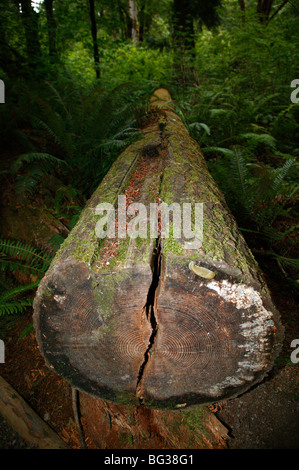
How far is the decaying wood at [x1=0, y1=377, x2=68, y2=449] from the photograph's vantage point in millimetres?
1671

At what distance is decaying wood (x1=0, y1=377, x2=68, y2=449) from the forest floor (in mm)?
54

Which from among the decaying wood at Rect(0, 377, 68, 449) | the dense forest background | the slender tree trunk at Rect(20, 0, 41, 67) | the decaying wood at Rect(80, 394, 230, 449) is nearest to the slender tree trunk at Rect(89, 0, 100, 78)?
the dense forest background

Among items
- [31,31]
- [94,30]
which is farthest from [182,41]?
[31,31]

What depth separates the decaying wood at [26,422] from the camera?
1671 millimetres

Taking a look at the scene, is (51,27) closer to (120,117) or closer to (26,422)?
(120,117)

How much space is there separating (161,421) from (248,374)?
0.80 metres

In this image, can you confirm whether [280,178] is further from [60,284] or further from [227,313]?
[60,284]

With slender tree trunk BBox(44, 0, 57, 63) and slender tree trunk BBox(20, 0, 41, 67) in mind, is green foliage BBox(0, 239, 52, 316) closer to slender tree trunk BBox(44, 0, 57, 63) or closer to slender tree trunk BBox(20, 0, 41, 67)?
slender tree trunk BBox(20, 0, 41, 67)

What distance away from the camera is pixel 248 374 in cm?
135

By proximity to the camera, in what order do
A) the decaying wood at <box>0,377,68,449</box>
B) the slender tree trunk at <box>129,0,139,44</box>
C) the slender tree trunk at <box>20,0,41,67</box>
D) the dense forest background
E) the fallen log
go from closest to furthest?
the fallen log < the decaying wood at <box>0,377,68,449</box> < the dense forest background < the slender tree trunk at <box>20,0,41,67</box> < the slender tree trunk at <box>129,0,139,44</box>

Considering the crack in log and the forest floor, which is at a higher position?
the crack in log

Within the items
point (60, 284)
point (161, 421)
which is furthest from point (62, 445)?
point (60, 284)

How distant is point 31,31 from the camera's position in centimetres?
493

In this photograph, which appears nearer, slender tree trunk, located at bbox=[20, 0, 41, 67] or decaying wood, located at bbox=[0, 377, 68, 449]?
decaying wood, located at bbox=[0, 377, 68, 449]
